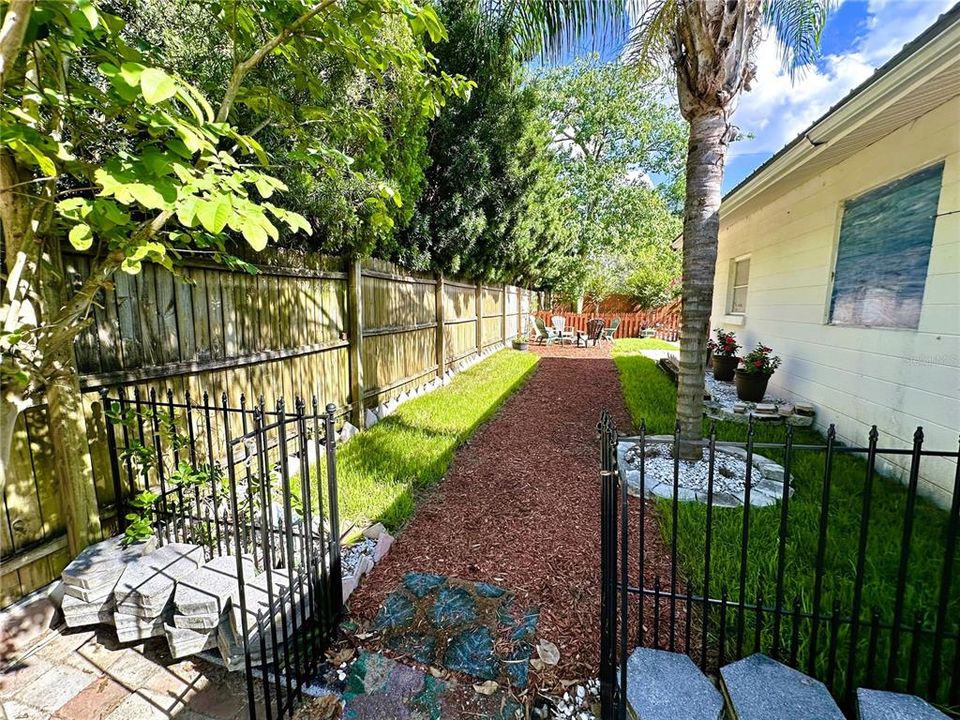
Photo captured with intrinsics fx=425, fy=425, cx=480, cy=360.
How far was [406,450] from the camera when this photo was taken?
4508mm

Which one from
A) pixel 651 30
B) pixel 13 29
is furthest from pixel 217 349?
pixel 651 30

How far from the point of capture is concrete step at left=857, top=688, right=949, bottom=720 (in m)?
1.54

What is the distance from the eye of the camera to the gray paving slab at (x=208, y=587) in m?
1.99

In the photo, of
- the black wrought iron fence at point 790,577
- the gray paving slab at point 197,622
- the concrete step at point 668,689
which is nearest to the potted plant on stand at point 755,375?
the black wrought iron fence at point 790,577

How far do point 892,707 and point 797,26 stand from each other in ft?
18.9

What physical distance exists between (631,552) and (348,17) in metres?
3.46

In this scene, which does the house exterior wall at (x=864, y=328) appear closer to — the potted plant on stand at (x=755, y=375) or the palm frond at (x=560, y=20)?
the potted plant on stand at (x=755, y=375)

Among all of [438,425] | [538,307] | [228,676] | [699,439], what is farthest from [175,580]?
[538,307]

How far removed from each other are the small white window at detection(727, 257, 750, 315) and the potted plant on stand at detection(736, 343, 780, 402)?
8.48ft

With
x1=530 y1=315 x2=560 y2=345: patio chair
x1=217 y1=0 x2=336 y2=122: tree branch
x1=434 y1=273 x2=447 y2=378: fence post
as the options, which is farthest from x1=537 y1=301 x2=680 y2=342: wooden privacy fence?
x1=217 y1=0 x2=336 y2=122: tree branch

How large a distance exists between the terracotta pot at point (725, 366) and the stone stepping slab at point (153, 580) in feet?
24.4

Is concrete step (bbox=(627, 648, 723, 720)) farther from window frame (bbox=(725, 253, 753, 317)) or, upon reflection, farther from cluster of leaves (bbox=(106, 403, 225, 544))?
window frame (bbox=(725, 253, 753, 317))

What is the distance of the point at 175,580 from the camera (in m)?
2.13

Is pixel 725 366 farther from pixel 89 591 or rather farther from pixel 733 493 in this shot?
pixel 89 591
